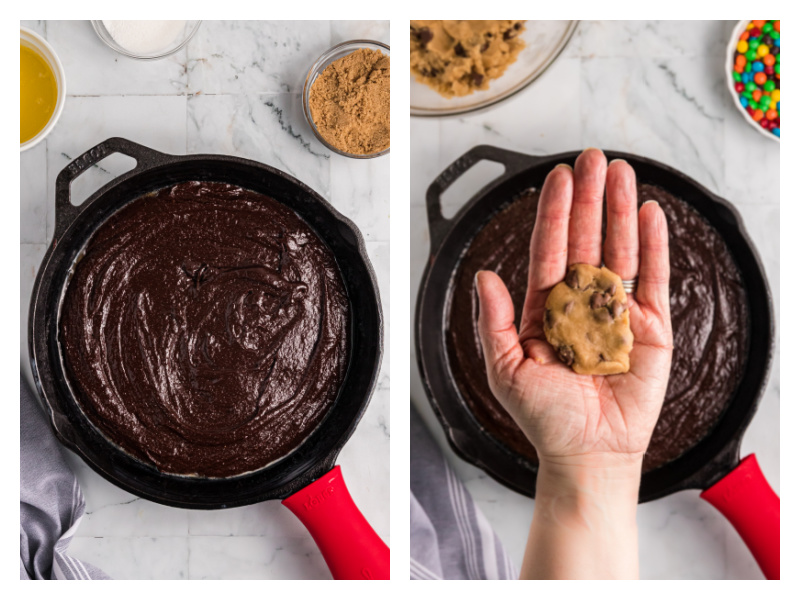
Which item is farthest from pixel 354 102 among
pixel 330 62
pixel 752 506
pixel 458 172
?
pixel 752 506

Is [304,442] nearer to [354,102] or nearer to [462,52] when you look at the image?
[354,102]

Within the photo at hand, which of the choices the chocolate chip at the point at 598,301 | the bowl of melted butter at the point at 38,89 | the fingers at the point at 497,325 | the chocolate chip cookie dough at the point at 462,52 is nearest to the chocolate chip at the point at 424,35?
the chocolate chip cookie dough at the point at 462,52

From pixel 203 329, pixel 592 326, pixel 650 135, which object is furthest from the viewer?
pixel 650 135

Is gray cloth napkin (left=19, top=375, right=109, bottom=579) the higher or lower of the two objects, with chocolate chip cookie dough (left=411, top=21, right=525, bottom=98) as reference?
lower

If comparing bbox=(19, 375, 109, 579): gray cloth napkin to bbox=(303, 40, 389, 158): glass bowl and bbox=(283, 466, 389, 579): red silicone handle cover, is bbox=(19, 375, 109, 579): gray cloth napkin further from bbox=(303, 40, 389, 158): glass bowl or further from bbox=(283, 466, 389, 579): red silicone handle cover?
bbox=(303, 40, 389, 158): glass bowl

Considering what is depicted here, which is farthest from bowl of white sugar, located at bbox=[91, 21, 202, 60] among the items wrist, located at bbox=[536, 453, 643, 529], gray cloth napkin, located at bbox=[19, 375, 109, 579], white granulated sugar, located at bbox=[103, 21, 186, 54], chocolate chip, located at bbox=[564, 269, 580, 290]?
wrist, located at bbox=[536, 453, 643, 529]

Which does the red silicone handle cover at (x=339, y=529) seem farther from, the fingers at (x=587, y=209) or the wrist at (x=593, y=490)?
the fingers at (x=587, y=209)
